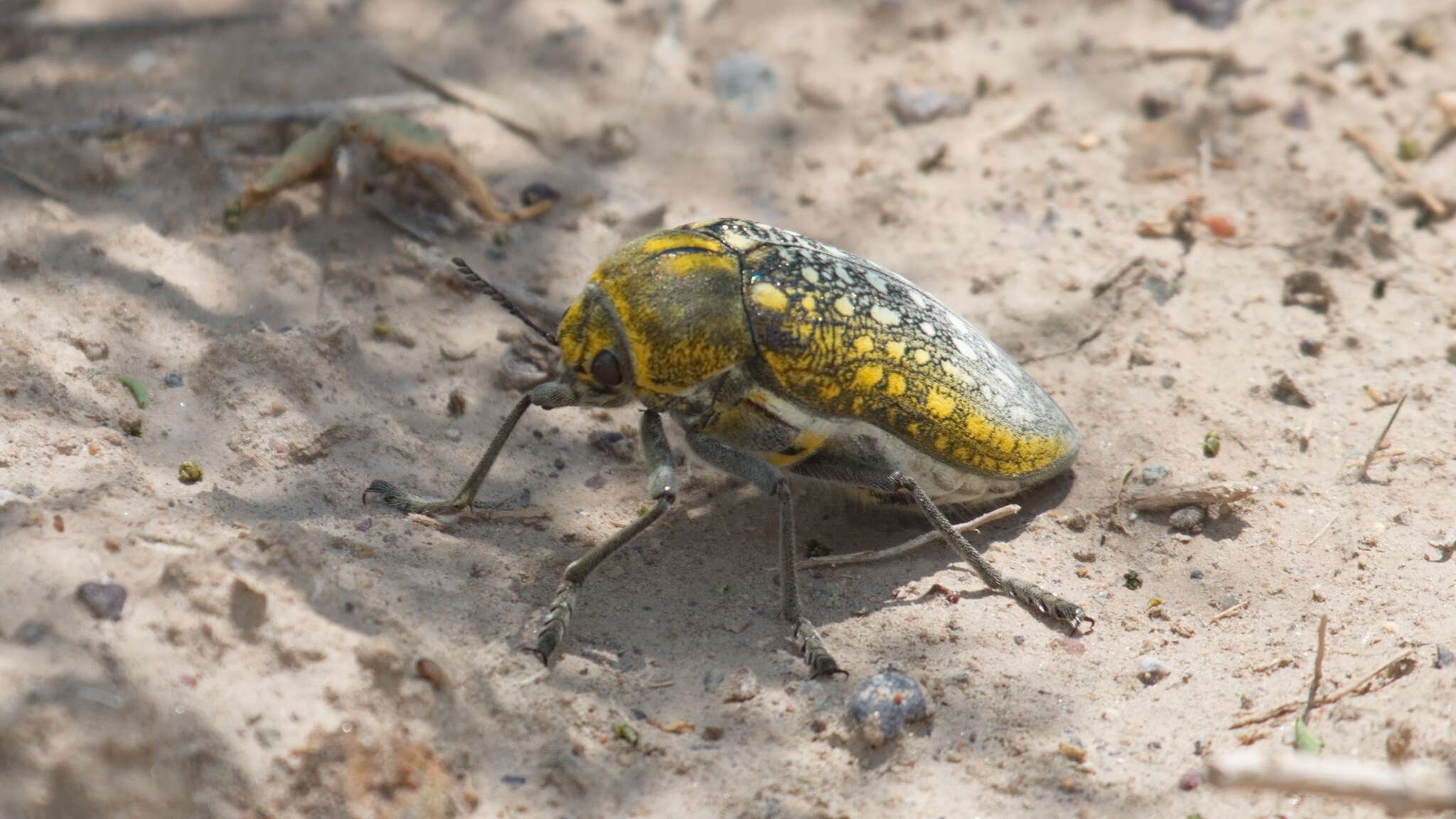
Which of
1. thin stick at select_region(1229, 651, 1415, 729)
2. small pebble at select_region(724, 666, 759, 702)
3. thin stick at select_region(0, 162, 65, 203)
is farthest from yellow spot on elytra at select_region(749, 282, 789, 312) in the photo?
thin stick at select_region(0, 162, 65, 203)

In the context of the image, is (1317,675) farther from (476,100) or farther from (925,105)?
(476,100)

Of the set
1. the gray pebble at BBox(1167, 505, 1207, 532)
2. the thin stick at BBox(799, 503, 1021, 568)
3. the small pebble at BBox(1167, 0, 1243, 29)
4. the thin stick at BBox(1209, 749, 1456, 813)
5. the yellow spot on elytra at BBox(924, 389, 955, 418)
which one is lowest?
the thin stick at BBox(799, 503, 1021, 568)

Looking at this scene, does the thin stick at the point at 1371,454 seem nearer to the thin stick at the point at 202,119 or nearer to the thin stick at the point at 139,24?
the thin stick at the point at 202,119

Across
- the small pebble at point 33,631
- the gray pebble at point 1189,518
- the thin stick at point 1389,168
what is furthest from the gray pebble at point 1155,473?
the small pebble at point 33,631

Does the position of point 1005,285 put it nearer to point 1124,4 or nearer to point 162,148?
point 1124,4

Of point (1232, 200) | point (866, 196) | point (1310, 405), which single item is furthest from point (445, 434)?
point (1232, 200)

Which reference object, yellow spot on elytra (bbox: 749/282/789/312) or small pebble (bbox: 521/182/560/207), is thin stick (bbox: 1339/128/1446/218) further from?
small pebble (bbox: 521/182/560/207)
